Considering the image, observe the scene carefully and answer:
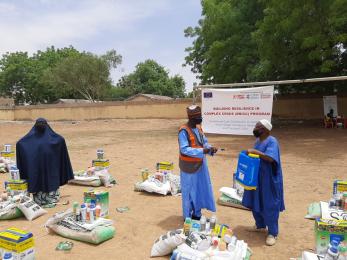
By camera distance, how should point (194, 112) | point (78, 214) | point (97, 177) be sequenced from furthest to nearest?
point (97, 177) < point (78, 214) < point (194, 112)

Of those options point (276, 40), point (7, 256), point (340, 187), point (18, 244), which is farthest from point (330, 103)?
point (7, 256)

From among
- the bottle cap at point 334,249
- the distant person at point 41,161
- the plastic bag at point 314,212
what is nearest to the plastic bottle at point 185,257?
the bottle cap at point 334,249

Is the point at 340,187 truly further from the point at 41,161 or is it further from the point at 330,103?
the point at 330,103

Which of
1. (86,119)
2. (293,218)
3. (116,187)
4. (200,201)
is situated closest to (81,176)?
(116,187)

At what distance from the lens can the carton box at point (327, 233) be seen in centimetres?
374

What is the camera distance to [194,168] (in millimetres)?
4820

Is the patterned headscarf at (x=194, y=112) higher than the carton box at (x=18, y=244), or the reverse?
the patterned headscarf at (x=194, y=112)

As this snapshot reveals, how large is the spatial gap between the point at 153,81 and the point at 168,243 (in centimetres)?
5209

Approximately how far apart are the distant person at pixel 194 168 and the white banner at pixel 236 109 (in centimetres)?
585

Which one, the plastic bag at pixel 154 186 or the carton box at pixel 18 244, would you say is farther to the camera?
the plastic bag at pixel 154 186

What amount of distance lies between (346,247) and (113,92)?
5295 centimetres

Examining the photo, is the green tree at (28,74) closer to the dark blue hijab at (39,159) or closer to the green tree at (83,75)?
the green tree at (83,75)

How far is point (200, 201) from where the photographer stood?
16.1 feet

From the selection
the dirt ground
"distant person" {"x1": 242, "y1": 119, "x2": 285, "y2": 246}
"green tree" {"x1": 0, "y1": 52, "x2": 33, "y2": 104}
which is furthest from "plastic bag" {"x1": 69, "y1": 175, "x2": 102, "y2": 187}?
"green tree" {"x1": 0, "y1": 52, "x2": 33, "y2": 104}
